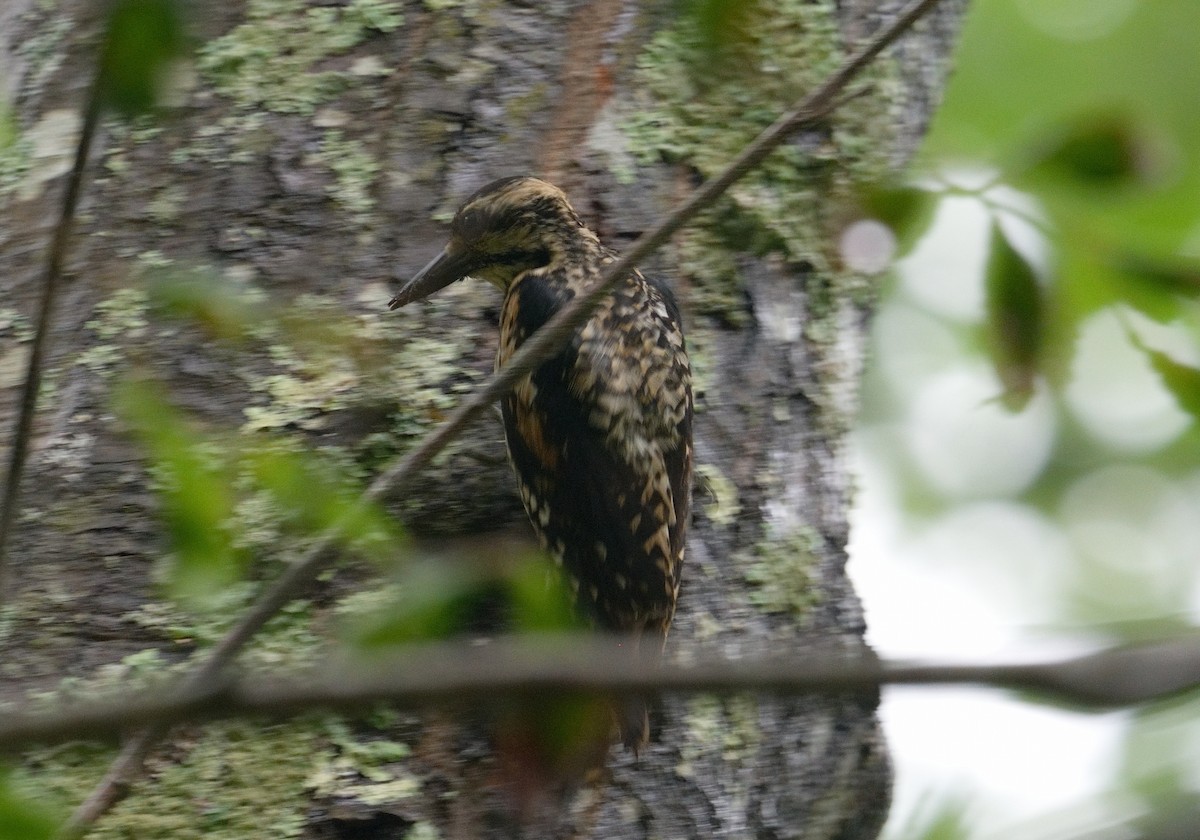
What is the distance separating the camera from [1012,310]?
4.01 ft

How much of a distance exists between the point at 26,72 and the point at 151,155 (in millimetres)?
508

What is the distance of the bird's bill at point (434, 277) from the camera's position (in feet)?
8.02

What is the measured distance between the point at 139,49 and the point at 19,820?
562 mm

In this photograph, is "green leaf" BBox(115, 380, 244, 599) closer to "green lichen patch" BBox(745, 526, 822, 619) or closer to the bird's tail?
the bird's tail

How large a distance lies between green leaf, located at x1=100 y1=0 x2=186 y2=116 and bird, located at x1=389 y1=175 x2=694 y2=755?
1.41 m

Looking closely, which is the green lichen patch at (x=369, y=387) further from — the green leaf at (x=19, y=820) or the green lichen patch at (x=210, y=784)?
the green leaf at (x=19, y=820)

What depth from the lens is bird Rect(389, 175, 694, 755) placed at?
2.38 meters

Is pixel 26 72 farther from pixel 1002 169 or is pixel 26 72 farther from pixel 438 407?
pixel 1002 169

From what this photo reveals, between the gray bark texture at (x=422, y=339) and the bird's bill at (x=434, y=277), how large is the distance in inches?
1.9

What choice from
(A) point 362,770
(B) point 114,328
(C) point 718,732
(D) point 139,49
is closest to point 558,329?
(D) point 139,49

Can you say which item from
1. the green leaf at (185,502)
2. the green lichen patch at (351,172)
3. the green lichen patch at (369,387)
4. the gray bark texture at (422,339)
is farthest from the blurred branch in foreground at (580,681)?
the green lichen patch at (351,172)

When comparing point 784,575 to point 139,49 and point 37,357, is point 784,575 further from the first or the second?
point 139,49

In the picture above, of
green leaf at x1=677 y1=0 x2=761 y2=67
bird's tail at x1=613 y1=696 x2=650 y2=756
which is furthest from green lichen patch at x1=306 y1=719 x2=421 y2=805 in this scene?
green leaf at x1=677 y1=0 x2=761 y2=67

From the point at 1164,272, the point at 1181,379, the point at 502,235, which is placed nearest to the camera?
the point at 1164,272
